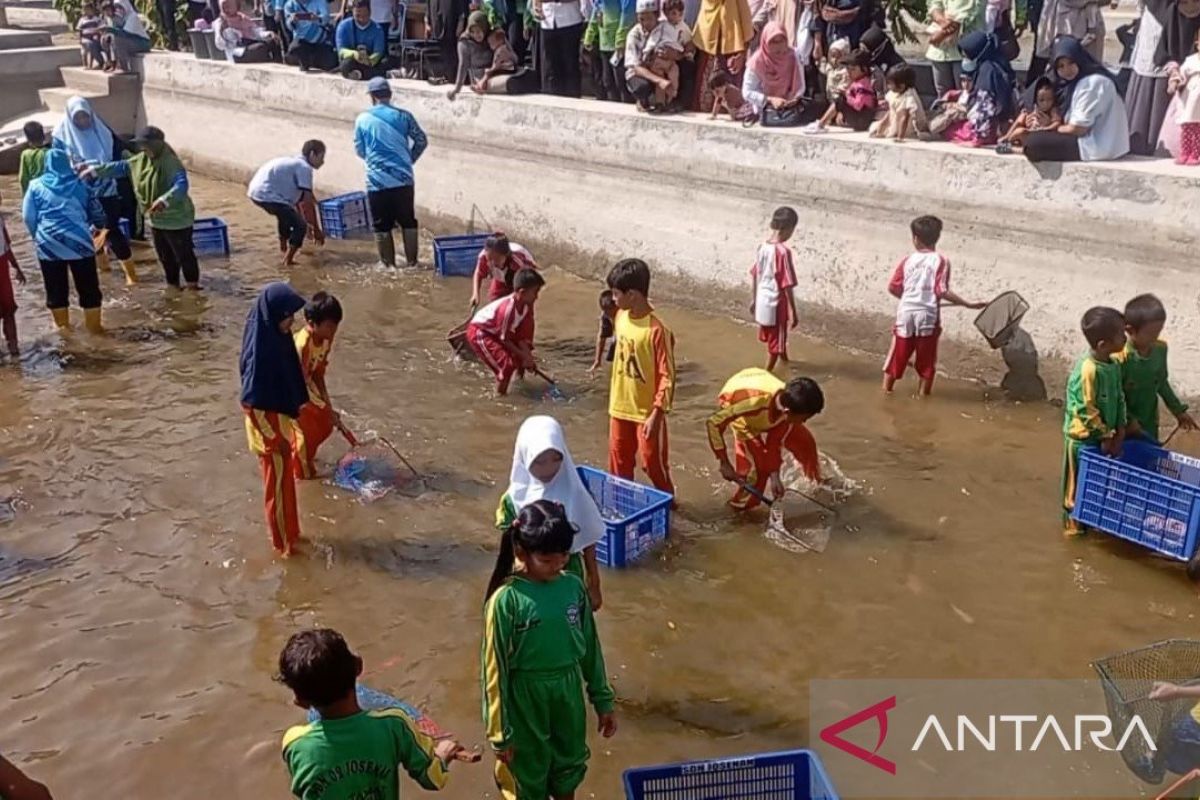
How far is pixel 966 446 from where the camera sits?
8.22 metres

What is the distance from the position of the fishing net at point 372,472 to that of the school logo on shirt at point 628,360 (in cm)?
194

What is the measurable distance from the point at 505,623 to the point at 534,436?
102 cm

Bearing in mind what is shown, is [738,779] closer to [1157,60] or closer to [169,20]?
[1157,60]

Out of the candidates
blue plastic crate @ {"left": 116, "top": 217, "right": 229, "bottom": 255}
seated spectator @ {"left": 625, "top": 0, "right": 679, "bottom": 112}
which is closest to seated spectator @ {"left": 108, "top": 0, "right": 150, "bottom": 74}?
blue plastic crate @ {"left": 116, "top": 217, "right": 229, "bottom": 255}

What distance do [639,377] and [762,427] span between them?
77 centimetres

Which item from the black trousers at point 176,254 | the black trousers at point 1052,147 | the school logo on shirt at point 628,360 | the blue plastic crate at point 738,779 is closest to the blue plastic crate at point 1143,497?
the school logo on shirt at point 628,360

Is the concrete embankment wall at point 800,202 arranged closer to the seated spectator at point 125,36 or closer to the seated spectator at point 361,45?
the seated spectator at point 361,45

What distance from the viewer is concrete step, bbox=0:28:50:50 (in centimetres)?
2105

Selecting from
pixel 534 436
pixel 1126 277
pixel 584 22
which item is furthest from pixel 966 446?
pixel 584 22

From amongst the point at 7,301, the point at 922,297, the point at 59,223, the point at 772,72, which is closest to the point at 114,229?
the point at 59,223

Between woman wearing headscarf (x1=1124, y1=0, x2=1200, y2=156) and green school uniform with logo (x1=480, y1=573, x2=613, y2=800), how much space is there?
728 cm

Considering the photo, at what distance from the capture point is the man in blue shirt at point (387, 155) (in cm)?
1252

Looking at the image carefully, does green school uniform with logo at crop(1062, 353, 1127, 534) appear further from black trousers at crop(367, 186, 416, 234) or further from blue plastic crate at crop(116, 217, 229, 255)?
blue plastic crate at crop(116, 217, 229, 255)

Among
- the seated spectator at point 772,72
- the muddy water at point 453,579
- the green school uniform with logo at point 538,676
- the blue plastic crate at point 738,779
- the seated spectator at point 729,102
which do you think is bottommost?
the muddy water at point 453,579
